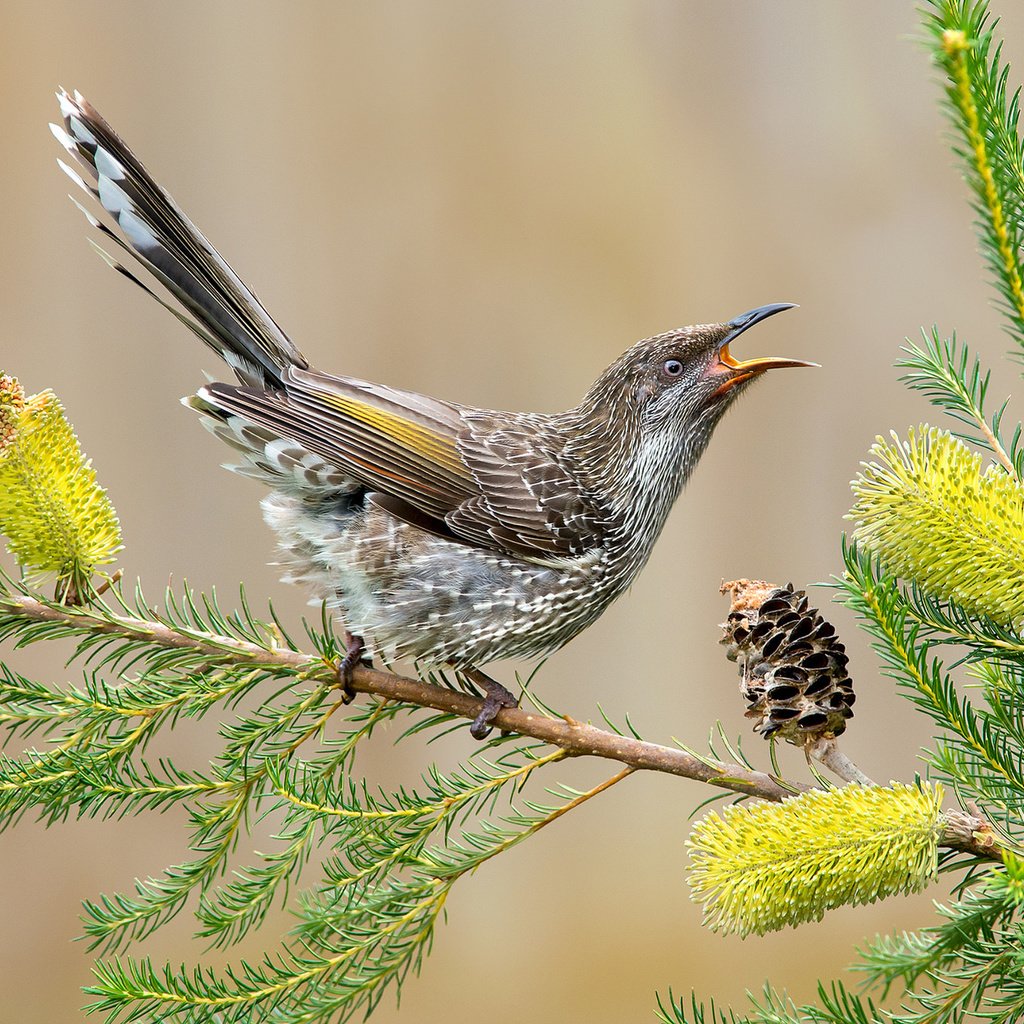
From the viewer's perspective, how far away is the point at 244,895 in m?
1.33

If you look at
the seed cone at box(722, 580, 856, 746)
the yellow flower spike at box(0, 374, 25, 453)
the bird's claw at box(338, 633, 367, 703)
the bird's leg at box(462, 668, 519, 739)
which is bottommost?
the seed cone at box(722, 580, 856, 746)

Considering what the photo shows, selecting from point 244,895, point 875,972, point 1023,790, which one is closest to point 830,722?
point 1023,790

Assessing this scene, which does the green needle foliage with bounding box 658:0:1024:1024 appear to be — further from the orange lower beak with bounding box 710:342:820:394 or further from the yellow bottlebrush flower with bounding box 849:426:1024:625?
Result: the orange lower beak with bounding box 710:342:820:394

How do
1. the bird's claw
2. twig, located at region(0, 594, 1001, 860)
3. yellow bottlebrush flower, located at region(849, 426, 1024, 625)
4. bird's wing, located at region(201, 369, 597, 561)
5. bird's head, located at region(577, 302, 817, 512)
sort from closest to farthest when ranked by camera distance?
1. yellow bottlebrush flower, located at region(849, 426, 1024, 625)
2. twig, located at region(0, 594, 1001, 860)
3. the bird's claw
4. bird's wing, located at region(201, 369, 597, 561)
5. bird's head, located at region(577, 302, 817, 512)

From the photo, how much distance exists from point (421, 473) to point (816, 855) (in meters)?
1.33

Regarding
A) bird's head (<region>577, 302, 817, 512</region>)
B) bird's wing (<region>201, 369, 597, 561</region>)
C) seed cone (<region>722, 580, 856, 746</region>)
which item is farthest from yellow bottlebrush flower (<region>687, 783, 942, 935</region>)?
bird's head (<region>577, 302, 817, 512</region>)

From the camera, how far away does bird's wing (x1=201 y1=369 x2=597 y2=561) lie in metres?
1.95

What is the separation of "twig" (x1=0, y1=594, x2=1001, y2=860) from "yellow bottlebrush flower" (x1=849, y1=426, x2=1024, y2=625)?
0.24 metres

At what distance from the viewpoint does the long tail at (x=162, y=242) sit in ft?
5.91

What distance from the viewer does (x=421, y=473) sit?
206 centimetres

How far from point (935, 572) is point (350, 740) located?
882 mm

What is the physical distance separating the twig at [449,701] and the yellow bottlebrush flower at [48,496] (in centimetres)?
6

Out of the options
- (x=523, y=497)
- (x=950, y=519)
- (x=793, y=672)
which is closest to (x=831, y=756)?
(x=793, y=672)

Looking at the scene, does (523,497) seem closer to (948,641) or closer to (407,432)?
(407,432)
